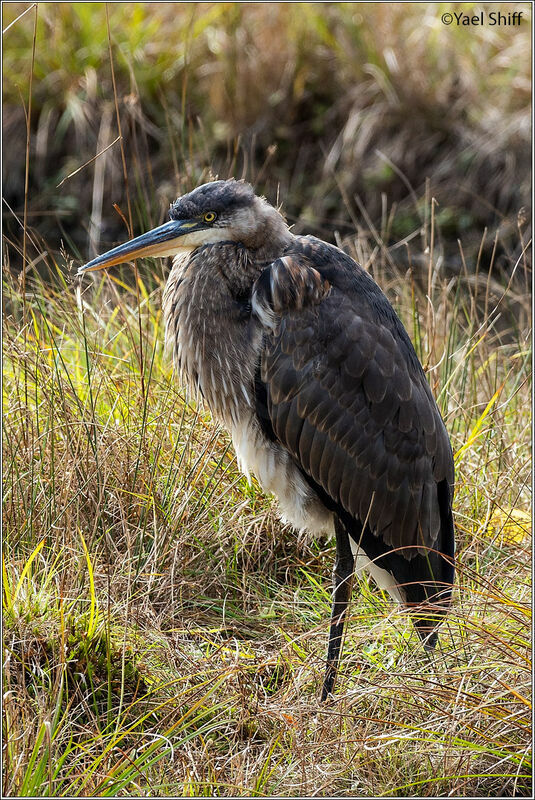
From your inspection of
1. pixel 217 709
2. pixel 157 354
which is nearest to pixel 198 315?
pixel 157 354

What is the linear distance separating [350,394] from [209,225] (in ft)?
2.43

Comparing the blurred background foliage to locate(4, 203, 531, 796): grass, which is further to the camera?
the blurred background foliage

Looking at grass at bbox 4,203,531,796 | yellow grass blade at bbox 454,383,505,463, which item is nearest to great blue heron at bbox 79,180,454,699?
grass at bbox 4,203,531,796

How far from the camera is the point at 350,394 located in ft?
10.5

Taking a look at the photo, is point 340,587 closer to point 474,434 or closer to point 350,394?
point 350,394

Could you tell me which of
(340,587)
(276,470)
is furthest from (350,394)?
(340,587)

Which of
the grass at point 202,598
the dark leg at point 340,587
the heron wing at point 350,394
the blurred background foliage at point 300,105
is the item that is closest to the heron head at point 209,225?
the heron wing at point 350,394

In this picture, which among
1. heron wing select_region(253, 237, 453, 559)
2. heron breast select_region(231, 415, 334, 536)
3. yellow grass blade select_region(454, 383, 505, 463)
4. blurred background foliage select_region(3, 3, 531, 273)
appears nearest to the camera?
heron wing select_region(253, 237, 453, 559)

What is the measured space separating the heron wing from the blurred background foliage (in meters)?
4.31

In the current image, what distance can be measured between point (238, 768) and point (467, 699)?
2.17 ft

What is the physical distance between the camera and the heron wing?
316 cm

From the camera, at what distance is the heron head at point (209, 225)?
3234 mm

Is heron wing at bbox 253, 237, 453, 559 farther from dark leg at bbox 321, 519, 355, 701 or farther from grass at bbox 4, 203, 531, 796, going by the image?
grass at bbox 4, 203, 531, 796

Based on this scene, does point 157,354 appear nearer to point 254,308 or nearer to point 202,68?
point 254,308
